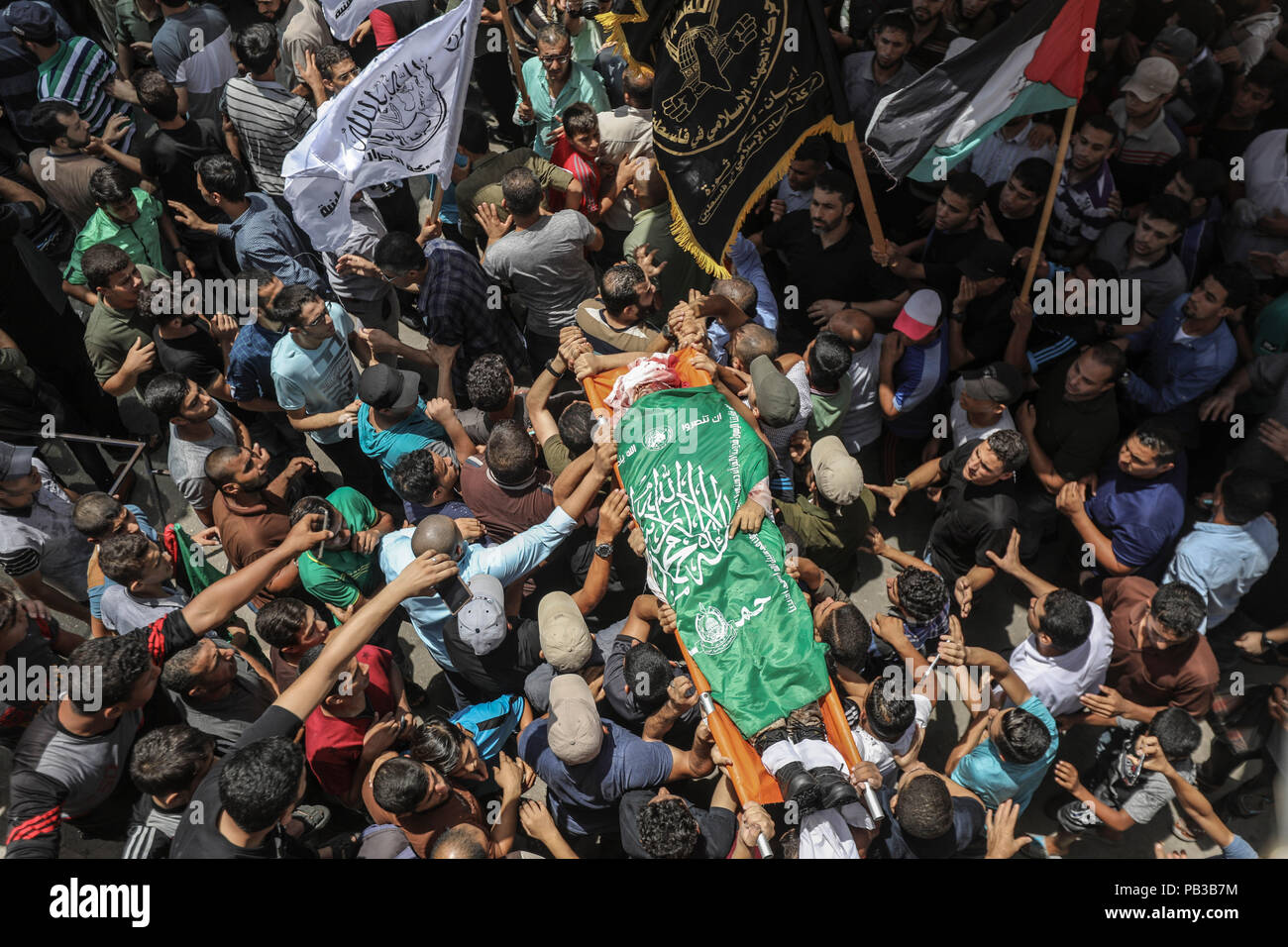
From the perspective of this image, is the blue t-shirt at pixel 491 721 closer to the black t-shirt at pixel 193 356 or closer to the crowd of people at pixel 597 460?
the crowd of people at pixel 597 460

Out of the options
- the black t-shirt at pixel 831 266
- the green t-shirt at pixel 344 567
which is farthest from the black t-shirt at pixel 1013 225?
the green t-shirt at pixel 344 567

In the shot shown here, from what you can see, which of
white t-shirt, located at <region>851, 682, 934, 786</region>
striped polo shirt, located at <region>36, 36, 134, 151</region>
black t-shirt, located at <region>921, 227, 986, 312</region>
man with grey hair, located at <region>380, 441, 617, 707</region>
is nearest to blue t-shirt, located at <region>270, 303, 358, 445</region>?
man with grey hair, located at <region>380, 441, 617, 707</region>

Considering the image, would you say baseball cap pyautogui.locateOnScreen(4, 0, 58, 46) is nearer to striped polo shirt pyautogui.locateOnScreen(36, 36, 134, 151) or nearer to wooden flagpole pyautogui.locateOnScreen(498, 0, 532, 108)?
striped polo shirt pyautogui.locateOnScreen(36, 36, 134, 151)

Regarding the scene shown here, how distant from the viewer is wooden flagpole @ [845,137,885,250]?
5.24m

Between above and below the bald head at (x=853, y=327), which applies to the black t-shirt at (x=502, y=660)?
below

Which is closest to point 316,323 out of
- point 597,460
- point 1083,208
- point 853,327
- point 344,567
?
point 344,567

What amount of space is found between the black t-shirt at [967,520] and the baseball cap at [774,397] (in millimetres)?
1135

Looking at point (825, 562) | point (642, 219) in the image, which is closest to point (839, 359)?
point (825, 562)

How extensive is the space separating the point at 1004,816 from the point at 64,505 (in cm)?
531

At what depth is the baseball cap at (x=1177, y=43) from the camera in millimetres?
6473

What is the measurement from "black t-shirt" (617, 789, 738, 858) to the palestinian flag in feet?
12.2

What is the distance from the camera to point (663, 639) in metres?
5.86
